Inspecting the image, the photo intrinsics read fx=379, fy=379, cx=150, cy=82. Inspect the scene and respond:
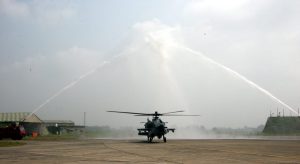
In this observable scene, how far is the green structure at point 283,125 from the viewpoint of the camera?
121 m

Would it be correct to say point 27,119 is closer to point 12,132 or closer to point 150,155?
point 12,132

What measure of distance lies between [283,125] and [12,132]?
3608 inches

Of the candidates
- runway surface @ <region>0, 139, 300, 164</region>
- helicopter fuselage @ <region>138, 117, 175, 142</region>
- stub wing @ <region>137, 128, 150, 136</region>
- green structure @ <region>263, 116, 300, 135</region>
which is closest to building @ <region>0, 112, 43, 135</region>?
stub wing @ <region>137, 128, 150, 136</region>

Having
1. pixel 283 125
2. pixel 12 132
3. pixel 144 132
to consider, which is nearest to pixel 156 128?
pixel 144 132

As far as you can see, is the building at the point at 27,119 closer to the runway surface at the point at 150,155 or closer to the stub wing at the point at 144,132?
the stub wing at the point at 144,132

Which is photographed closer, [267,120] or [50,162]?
[50,162]

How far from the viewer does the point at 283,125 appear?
125500mm

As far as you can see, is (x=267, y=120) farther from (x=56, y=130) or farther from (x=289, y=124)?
(x=56, y=130)

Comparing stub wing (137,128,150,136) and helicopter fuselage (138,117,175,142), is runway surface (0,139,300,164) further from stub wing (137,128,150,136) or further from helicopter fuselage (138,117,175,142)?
stub wing (137,128,150,136)

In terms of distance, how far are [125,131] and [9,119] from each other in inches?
1437

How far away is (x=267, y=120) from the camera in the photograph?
134375 mm

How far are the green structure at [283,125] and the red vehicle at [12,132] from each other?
85.3 m

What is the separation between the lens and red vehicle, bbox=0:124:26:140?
63.5m

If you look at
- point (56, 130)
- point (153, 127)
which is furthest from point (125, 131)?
point (153, 127)
